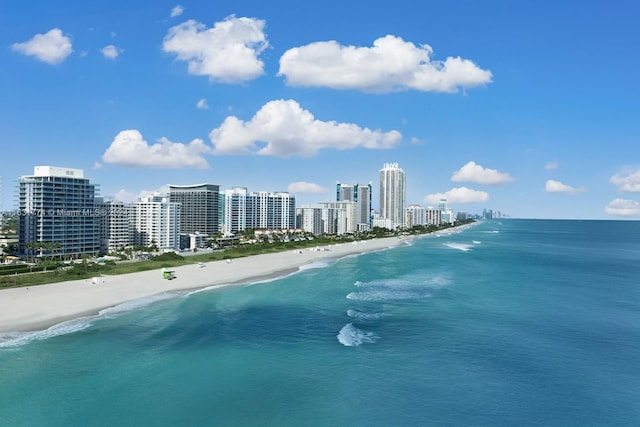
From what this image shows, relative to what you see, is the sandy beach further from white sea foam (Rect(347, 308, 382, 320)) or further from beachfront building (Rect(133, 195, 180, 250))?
beachfront building (Rect(133, 195, 180, 250))

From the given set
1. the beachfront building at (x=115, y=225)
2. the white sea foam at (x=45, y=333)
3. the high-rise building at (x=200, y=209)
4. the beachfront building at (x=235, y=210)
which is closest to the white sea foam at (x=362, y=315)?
the white sea foam at (x=45, y=333)

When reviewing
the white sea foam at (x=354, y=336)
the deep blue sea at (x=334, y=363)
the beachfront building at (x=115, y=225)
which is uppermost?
the beachfront building at (x=115, y=225)

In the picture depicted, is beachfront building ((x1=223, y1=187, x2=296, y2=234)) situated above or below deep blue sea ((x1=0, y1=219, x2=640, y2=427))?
above

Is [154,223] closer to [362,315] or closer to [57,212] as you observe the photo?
[57,212]

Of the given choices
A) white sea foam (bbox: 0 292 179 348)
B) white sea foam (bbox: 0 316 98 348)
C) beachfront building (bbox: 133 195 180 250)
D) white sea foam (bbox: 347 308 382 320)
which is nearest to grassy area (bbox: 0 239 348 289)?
beachfront building (bbox: 133 195 180 250)

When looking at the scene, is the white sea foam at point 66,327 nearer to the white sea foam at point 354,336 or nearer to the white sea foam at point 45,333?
the white sea foam at point 45,333
